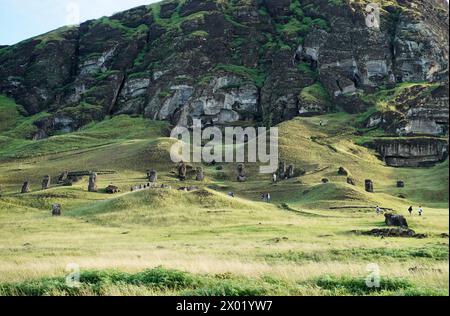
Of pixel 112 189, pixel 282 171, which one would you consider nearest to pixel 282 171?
pixel 282 171

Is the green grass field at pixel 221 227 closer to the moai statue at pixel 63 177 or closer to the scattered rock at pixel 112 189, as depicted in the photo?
the scattered rock at pixel 112 189

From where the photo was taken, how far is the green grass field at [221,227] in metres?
17.7

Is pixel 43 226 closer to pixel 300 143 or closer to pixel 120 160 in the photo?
pixel 120 160

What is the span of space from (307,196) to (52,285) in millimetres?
68999

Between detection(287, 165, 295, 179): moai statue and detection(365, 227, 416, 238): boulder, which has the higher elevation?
detection(365, 227, 416, 238): boulder

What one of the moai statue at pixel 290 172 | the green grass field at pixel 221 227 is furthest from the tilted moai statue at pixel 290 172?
the green grass field at pixel 221 227

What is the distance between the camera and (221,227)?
173ft

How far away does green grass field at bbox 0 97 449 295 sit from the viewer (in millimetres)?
17688

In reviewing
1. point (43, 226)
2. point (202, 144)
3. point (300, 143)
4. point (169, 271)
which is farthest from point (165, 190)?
point (202, 144)

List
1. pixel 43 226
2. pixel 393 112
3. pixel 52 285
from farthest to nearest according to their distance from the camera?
1. pixel 393 112
2. pixel 43 226
3. pixel 52 285

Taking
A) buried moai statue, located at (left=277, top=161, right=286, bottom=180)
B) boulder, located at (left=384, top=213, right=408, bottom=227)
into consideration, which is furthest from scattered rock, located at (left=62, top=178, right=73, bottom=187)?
boulder, located at (left=384, top=213, right=408, bottom=227)

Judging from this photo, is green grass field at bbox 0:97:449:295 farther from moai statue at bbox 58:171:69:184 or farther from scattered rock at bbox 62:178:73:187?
moai statue at bbox 58:171:69:184

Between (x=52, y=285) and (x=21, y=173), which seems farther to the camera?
(x=21, y=173)
